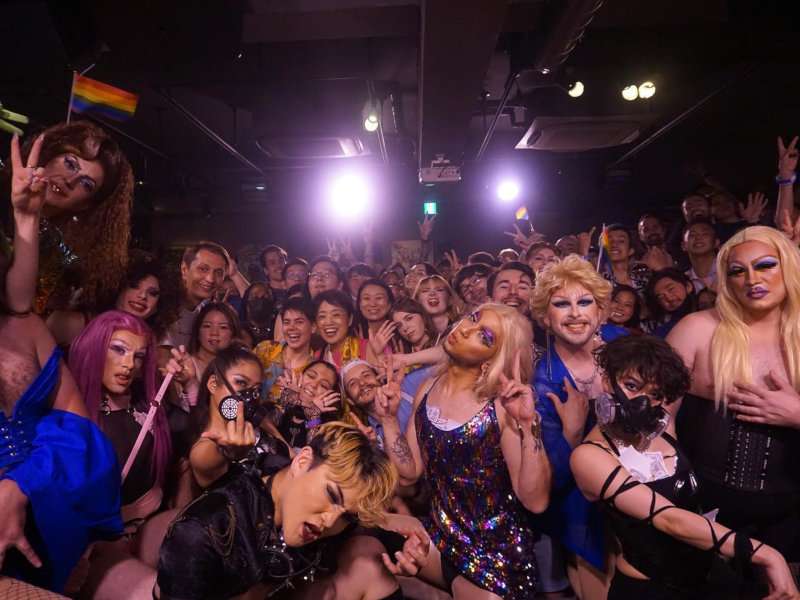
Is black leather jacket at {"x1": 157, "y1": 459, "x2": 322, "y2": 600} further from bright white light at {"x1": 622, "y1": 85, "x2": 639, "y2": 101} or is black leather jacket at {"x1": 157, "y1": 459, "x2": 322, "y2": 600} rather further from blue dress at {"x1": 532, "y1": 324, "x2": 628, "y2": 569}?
bright white light at {"x1": 622, "y1": 85, "x2": 639, "y2": 101}

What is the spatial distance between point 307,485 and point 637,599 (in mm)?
1213

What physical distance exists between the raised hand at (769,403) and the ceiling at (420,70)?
279 centimetres

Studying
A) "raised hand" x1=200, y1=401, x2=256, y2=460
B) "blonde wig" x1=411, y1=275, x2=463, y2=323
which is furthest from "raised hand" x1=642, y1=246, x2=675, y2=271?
"raised hand" x1=200, y1=401, x2=256, y2=460

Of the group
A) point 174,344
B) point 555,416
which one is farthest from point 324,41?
point 555,416

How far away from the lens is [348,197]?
1182 centimetres

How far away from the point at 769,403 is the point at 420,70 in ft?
13.7

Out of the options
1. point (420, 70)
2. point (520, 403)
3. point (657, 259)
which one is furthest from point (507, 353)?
point (657, 259)

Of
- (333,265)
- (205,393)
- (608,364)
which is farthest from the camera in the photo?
(333,265)

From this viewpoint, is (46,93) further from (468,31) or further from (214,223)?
(214,223)

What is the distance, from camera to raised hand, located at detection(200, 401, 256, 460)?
1.89m

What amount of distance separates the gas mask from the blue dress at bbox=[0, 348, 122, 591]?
1713 mm

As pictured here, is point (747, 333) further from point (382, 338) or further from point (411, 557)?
point (382, 338)

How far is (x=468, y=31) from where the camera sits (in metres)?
4.11

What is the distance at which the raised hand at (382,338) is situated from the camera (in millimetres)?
3773
